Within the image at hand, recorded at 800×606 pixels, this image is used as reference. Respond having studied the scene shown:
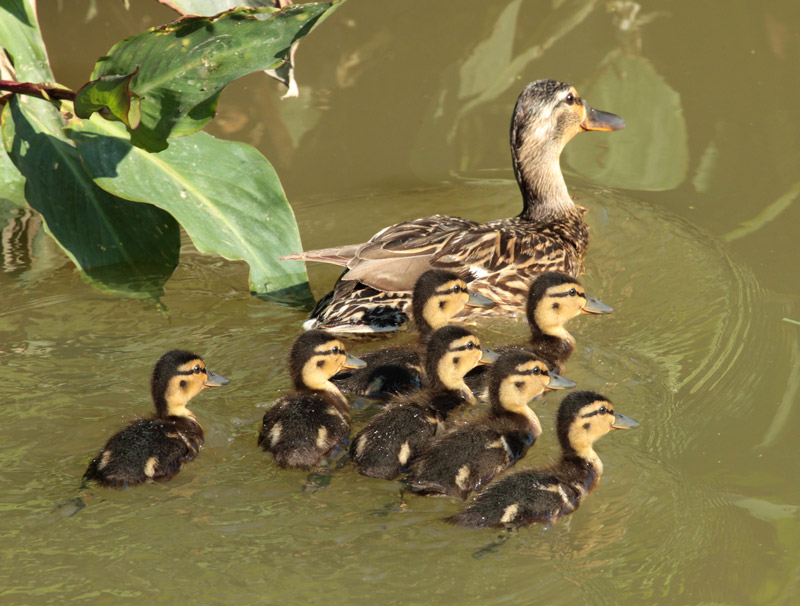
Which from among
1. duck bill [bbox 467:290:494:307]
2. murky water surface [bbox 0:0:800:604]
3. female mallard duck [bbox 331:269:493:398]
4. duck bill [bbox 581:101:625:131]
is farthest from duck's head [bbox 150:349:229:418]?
duck bill [bbox 581:101:625:131]

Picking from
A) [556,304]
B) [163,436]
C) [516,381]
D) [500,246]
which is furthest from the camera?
[500,246]

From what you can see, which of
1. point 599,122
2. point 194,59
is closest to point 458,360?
point 194,59

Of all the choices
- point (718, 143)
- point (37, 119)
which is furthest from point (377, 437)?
point (718, 143)

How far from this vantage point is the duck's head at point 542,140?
570 centimetres

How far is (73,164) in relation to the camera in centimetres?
490

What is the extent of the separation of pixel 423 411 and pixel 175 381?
38.6 inches

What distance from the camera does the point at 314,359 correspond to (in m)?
4.34

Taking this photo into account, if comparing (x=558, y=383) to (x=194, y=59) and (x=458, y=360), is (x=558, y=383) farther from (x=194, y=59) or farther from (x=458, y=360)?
(x=194, y=59)

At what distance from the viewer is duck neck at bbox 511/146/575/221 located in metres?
5.75

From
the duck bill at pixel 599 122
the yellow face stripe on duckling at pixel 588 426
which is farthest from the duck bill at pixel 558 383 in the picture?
the duck bill at pixel 599 122

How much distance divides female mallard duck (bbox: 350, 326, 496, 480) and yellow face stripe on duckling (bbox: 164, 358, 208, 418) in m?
0.67

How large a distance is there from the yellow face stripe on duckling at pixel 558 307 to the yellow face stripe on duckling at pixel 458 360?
0.47 meters

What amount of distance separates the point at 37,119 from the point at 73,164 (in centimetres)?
25

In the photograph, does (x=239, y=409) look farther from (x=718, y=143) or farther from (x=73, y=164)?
(x=718, y=143)
